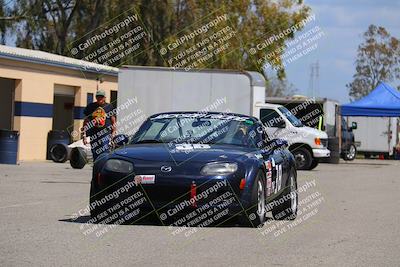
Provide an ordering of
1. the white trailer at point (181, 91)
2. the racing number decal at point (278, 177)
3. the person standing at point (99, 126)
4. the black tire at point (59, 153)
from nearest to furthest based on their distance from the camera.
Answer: the racing number decal at point (278, 177) < the person standing at point (99, 126) < the white trailer at point (181, 91) < the black tire at point (59, 153)

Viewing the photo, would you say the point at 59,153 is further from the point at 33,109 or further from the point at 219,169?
the point at 219,169

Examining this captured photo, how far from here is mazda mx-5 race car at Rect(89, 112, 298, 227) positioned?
962 cm

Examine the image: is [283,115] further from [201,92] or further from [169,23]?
[169,23]

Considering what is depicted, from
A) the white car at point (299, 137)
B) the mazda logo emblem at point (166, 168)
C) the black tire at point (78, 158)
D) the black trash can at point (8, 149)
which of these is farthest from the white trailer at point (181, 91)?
the mazda logo emblem at point (166, 168)

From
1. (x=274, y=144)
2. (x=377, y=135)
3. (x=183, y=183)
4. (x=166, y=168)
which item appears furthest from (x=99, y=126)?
(x=377, y=135)

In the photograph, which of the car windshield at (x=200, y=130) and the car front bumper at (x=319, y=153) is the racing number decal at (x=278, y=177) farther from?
the car front bumper at (x=319, y=153)

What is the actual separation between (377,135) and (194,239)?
35.8m

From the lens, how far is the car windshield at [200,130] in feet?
35.2

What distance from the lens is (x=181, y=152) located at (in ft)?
32.6

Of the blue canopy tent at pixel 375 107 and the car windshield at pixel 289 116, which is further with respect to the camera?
the blue canopy tent at pixel 375 107

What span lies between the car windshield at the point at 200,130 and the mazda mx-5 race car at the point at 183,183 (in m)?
0.06

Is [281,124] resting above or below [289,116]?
below

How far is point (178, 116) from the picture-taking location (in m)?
11.3

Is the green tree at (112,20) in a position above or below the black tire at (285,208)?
above
